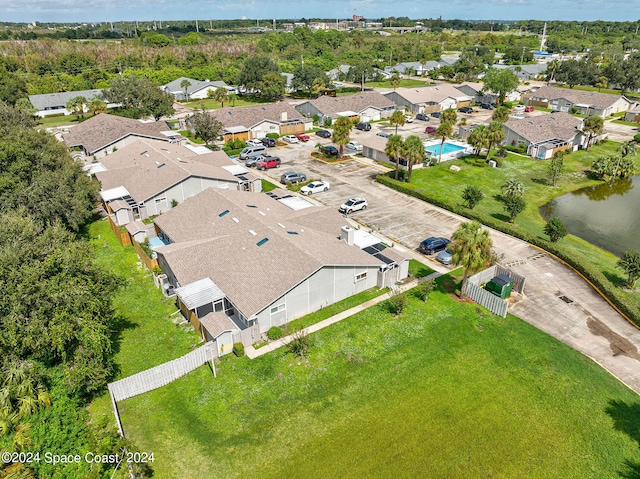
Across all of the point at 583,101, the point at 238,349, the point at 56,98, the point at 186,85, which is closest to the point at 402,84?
the point at 583,101

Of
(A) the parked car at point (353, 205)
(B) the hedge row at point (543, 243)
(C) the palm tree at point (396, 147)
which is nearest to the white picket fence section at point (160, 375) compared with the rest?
(A) the parked car at point (353, 205)

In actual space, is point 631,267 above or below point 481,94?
below

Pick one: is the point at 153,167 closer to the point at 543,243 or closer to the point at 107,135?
the point at 107,135

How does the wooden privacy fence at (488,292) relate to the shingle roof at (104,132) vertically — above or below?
below

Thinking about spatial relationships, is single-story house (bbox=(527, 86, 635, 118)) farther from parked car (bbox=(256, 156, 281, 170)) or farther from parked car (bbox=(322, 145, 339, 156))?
parked car (bbox=(256, 156, 281, 170))

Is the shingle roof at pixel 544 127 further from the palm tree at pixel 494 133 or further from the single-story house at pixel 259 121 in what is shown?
the single-story house at pixel 259 121

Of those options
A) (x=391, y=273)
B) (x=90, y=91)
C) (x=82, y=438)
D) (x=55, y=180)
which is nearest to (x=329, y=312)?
(x=391, y=273)

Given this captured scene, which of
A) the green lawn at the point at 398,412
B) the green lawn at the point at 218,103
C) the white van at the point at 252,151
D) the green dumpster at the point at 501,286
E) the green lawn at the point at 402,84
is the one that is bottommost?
the green lawn at the point at 398,412
